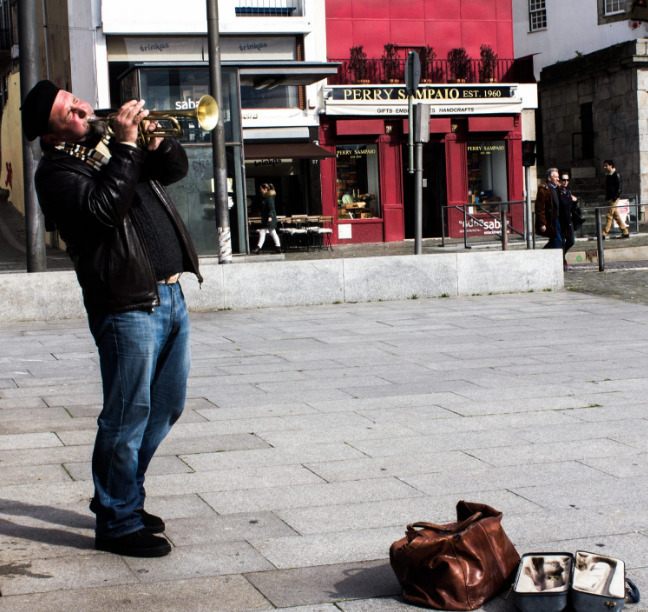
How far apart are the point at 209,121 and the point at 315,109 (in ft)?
70.7

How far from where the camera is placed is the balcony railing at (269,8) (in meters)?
25.2

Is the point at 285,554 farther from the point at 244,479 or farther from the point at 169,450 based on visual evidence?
the point at 169,450

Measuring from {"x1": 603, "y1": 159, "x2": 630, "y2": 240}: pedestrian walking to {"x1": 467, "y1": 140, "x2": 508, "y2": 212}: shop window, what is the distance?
493cm

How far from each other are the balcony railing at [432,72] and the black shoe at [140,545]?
23150 mm

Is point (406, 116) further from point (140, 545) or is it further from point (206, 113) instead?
point (140, 545)

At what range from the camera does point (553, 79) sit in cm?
3209

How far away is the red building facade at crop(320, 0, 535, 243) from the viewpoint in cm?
2609

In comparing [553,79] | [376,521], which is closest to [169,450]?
[376,521]

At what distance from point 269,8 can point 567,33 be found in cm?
1177

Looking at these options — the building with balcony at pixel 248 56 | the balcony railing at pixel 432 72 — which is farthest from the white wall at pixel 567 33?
the building with balcony at pixel 248 56

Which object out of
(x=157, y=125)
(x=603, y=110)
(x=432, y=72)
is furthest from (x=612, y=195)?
(x=157, y=125)

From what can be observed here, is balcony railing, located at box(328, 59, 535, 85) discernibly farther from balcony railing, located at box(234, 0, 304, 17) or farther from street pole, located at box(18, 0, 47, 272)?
street pole, located at box(18, 0, 47, 272)

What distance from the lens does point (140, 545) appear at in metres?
3.84

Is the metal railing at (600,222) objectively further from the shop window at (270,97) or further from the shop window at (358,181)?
the shop window at (270,97)
